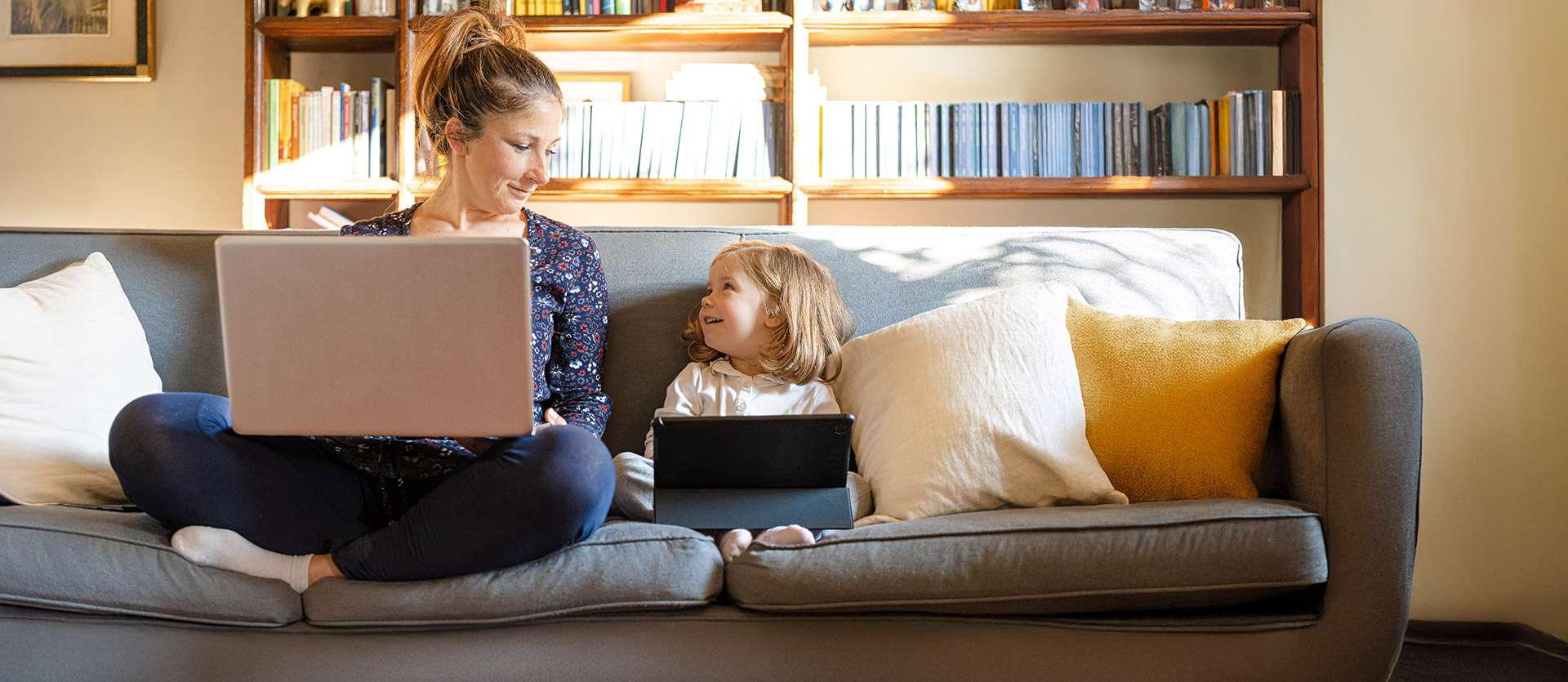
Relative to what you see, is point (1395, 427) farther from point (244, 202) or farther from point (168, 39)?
point (168, 39)

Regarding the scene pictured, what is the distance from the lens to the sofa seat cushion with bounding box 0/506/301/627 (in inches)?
41.8

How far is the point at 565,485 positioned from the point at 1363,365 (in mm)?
901

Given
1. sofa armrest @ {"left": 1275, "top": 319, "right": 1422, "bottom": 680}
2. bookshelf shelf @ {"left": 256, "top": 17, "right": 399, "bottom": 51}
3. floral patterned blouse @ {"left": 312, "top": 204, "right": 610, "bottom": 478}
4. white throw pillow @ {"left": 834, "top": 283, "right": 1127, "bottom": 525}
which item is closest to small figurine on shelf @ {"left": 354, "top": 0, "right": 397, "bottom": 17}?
bookshelf shelf @ {"left": 256, "top": 17, "right": 399, "bottom": 51}

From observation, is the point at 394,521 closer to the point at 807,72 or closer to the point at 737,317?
the point at 737,317

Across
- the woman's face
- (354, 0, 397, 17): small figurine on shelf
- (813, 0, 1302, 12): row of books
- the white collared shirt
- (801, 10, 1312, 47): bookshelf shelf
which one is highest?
(354, 0, 397, 17): small figurine on shelf

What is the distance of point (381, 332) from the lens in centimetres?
92

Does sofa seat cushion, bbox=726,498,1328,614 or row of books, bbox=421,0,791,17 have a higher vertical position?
row of books, bbox=421,0,791,17

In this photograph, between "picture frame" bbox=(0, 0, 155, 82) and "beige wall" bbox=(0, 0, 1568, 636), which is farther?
"picture frame" bbox=(0, 0, 155, 82)

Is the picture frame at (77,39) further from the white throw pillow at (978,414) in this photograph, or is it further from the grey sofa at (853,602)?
the white throw pillow at (978,414)

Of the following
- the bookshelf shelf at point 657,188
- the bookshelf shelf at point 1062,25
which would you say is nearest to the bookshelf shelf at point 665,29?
the bookshelf shelf at point 1062,25

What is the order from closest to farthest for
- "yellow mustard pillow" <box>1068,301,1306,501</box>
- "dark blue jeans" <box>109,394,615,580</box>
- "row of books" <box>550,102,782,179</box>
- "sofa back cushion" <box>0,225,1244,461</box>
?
"dark blue jeans" <box>109,394,615,580</box>
"yellow mustard pillow" <box>1068,301,1306,501</box>
"sofa back cushion" <box>0,225,1244,461</box>
"row of books" <box>550,102,782,179</box>

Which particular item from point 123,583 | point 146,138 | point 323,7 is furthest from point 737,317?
point 146,138

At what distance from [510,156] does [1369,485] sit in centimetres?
123

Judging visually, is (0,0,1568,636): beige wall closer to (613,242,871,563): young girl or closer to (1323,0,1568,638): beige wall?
(1323,0,1568,638): beige wall
